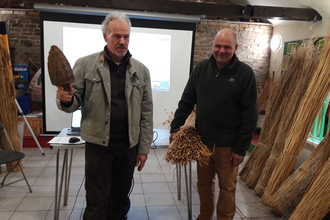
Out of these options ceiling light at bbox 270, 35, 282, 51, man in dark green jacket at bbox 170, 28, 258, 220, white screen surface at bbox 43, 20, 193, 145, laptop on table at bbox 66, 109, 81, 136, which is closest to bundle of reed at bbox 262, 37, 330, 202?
man in dark green jacket at bbox 170, 28, 258, 220

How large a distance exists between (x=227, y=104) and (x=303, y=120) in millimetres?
1197

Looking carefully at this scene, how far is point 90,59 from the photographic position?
1732 millimetres

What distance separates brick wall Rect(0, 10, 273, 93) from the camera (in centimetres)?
505

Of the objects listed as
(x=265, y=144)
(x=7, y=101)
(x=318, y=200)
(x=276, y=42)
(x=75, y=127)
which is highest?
(x=276, y=42)

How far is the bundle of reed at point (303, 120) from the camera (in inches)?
96.9

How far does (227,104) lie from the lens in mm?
1898

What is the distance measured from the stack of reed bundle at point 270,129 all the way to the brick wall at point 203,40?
273cm

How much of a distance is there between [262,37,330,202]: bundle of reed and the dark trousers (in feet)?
5.63

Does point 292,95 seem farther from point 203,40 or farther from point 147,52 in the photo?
point 203,40

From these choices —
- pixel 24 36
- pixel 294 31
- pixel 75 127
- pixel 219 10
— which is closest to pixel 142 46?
pixel 219 10

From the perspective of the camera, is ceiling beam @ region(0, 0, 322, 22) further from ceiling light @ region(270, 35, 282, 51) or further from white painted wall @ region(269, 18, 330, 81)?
ceiling light @ region(270, 35, 282, 51)

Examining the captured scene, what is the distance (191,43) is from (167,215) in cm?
328

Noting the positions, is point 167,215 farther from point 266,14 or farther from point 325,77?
point 266,14

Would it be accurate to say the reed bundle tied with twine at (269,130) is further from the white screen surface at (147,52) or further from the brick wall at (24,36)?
the brick wall at (24,36)
